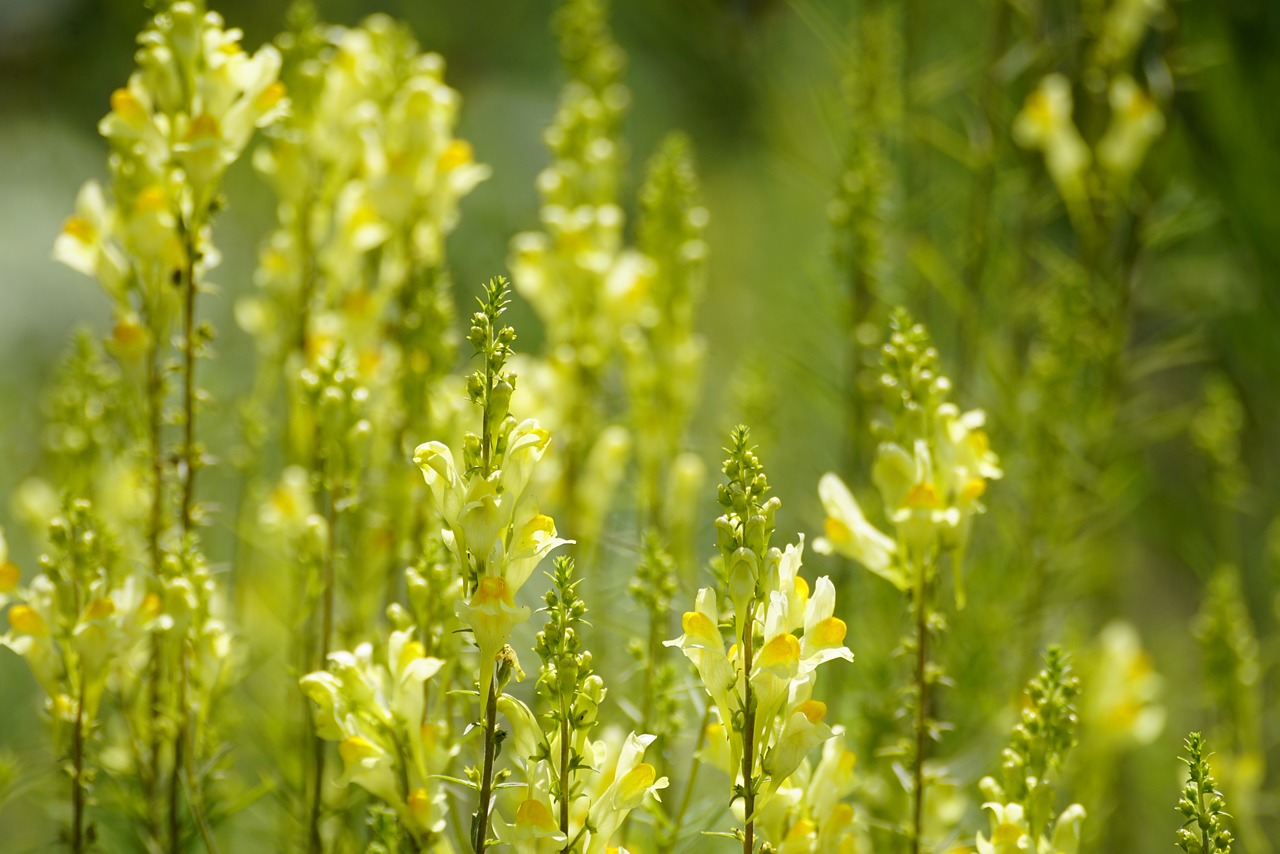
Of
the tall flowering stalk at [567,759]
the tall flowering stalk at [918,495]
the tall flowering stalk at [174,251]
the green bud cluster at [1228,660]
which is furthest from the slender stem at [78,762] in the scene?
the green bud cluster at [1228,660]

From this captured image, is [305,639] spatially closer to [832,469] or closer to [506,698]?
[506,698]

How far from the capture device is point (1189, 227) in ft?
3.38

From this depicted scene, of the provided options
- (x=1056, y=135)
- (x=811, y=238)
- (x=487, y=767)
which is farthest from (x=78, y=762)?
(x=811, y=238)

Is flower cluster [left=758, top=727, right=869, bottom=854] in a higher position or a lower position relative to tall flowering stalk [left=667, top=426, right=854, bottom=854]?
lower

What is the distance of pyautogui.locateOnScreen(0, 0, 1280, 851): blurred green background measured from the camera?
1.07 m

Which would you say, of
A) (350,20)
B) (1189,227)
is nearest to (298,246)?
(1189,227)

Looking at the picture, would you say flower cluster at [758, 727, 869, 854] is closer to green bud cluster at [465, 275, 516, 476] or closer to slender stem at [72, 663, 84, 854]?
green bud cluster at [465, 275, 516, 476]

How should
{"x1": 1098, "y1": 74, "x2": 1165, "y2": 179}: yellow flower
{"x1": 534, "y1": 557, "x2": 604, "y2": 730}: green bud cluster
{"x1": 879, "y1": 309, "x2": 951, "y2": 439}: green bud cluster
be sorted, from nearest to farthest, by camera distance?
1. {"x1": 534, "y1": 557, "x2": 604, "y2": 730}: green bud cluster
2. {"x1": 879, "y1": 309, "x2": 951, "y2": 439}: green bud cluster
3. {"x1": 1098, "y1": 74, "x2": 1165, "y2": 179}: yellow flower

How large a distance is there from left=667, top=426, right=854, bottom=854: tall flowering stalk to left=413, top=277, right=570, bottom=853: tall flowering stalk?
7 cm

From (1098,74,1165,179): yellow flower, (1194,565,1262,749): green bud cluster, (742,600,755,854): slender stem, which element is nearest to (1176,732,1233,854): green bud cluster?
(742,600,755,854): slender stem

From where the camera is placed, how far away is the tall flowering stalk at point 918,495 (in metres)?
0.57


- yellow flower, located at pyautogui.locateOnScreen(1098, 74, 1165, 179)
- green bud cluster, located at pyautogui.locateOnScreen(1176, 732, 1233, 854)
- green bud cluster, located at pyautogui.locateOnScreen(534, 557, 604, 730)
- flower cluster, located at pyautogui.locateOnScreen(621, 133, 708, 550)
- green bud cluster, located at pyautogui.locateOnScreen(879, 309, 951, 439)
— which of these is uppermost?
yellow flower, located at pyautogui.locateOnScreen(1098, 74, 1165, 179)

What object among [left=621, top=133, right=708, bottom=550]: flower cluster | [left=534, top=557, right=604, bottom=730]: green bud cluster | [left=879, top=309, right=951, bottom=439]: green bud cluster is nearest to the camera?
[left=534, top=557, right=604, bottom=730]: green bud cluster

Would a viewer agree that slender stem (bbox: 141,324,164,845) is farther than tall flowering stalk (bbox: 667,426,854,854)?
Yes
